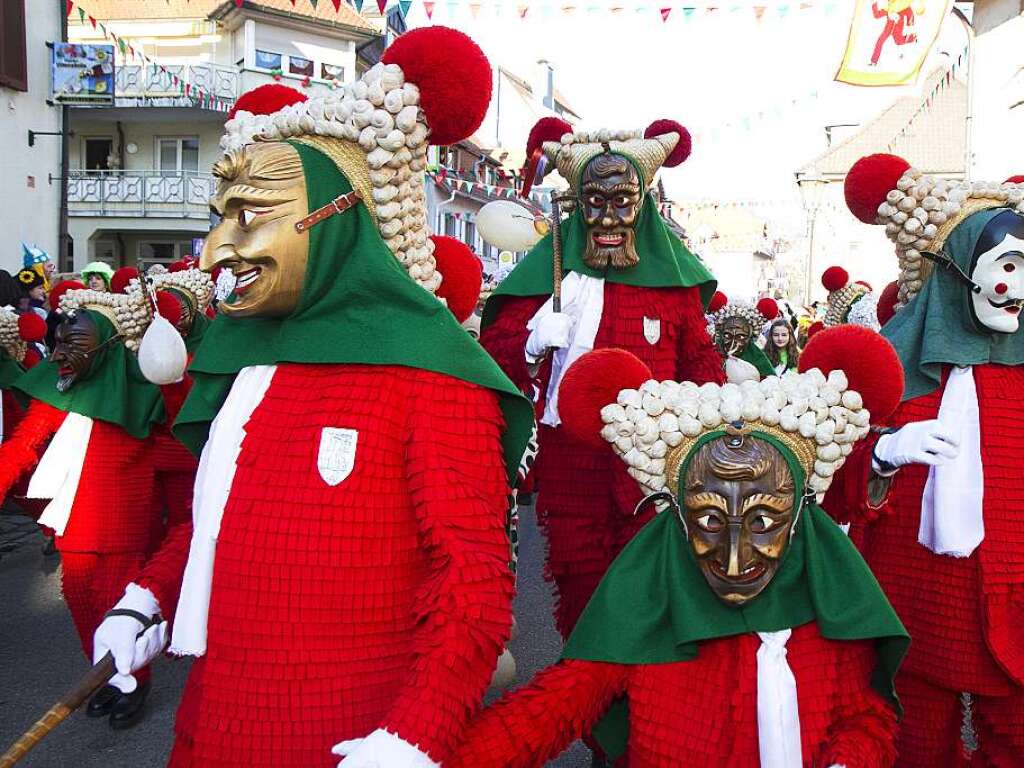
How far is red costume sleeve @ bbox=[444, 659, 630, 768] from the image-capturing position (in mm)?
1820

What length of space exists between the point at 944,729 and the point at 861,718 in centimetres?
98

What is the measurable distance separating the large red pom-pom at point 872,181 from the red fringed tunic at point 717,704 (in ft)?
5.44

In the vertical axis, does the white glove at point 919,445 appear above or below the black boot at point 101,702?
above

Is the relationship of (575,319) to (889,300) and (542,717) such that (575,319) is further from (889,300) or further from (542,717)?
(542,717)

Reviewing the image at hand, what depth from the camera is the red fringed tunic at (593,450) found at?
3326mm

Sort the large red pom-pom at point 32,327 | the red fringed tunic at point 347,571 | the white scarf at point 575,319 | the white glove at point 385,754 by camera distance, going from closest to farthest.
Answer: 1. the white glove at point 385,754
2. the red fringed tunic at point 347,571
3. the white scarf at point 575,319
4. the large red pom-pom at point 32,327

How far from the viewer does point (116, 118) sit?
83.4ft

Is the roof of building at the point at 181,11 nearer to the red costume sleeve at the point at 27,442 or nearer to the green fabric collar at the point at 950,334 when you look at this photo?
the red costume sleeve at the point at 27,442

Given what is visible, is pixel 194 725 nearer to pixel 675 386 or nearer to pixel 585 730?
pixel 585 730

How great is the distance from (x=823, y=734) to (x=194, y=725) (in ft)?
4.26

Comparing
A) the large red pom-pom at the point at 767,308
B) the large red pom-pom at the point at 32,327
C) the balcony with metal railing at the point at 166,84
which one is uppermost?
the balcony with metal railing at the point at 166,84

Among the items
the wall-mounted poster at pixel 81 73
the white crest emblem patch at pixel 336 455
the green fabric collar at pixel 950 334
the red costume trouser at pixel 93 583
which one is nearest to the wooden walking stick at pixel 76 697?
the white crest emblem patch at pixel 336 455

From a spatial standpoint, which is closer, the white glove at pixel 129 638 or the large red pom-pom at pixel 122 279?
the white glove at pixel 129 638

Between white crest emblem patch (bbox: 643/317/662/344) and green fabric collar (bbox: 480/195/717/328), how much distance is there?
0.13m
